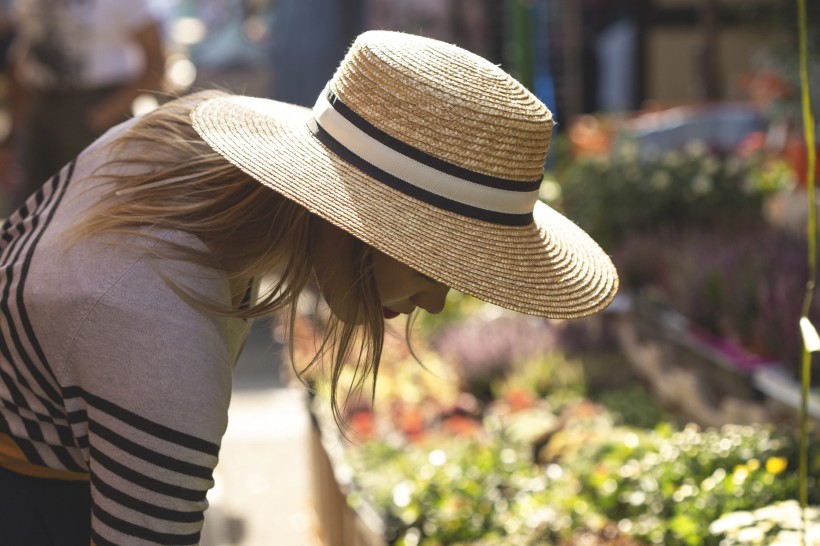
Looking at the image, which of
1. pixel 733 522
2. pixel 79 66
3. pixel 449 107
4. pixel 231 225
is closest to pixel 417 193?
pixel 449 107

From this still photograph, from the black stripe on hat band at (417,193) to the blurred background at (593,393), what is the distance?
0.56 metres

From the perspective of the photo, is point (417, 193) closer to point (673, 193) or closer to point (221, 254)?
point (221, 254)

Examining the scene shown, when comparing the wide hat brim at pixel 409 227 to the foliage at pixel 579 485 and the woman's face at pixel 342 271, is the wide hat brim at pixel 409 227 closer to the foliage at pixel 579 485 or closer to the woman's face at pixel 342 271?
the woman's face at pixel 342 271

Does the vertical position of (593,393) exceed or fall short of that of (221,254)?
it falls short

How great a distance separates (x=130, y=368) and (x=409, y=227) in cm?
44

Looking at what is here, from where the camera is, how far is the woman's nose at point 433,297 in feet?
5.77

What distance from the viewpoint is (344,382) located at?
16.0ft

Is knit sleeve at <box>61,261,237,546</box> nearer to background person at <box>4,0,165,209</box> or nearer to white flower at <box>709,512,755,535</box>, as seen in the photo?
white flower at <box>709,512,755,535</box>

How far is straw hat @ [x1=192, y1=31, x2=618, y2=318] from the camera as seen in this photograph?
5.23 feet

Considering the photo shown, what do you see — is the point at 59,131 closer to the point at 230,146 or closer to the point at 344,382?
the point at 344,382

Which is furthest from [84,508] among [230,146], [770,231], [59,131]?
[770,231]

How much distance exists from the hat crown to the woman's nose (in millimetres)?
205

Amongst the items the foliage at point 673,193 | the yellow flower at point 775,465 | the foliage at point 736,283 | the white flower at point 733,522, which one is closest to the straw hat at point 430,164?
the white flower at point 733,522

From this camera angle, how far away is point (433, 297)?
177cm
